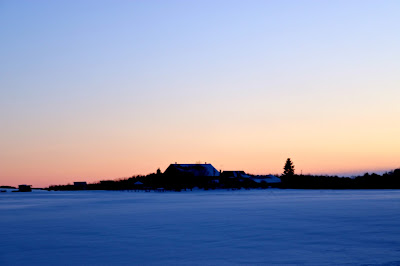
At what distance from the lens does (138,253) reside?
923 centimetres

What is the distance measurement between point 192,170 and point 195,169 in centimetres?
88

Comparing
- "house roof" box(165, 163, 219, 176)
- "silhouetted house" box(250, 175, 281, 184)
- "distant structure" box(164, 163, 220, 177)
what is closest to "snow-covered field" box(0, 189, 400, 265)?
"distant structure" box(164, 163, 220, 177)

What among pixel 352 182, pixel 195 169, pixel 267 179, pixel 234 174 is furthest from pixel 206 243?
pixel 267 179

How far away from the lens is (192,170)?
86188mm

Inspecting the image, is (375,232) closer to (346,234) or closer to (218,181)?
(346,234)

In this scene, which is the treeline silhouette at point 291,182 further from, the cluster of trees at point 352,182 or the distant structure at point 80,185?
the distant structure at point 80,185

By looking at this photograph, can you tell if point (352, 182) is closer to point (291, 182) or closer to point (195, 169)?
point (291, 182)

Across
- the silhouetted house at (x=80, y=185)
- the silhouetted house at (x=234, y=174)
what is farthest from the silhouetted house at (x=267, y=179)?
the silhouetted house at (x=80, y=185)

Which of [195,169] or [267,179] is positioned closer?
[195,169]

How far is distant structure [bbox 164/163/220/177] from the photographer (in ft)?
277

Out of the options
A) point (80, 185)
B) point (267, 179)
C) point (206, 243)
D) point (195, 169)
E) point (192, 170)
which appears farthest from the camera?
point (80, 185)

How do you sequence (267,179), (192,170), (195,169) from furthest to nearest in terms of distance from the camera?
1. (267,179)
2. (195,169)
3. (192,170)

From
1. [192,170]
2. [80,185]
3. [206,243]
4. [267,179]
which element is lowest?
[206,243]

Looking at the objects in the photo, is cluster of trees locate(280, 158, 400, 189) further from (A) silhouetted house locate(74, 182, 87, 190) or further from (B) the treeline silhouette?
(A) silhouetted house locate(74, 182, 87, 190)
